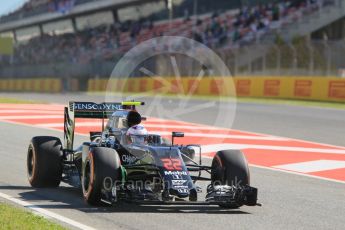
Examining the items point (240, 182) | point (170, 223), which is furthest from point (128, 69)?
point (170, 223)

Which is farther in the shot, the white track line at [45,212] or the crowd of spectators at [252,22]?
the crowd of spectators at [252,22]

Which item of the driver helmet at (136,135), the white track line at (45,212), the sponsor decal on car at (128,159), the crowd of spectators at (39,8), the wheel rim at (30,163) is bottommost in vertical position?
the white track line at (45,212)

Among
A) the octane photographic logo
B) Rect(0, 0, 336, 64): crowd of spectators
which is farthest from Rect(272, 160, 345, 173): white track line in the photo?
Rect(0, 0, 336, 64): crowd of spectators

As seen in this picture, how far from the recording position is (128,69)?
8.66m

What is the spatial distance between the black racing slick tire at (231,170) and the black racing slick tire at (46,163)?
2023mm

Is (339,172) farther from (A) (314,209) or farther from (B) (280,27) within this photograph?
(B) (280,27)

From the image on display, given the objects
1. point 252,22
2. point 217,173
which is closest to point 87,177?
point 217,173

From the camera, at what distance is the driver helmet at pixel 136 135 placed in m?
8.22

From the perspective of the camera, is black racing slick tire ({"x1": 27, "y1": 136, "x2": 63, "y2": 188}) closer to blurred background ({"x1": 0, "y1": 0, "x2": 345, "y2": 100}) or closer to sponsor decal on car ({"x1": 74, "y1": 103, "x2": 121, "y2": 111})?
sponsor decal on car ({"x1": 74, "y1": 103, "x2": 121, "y2": 111})

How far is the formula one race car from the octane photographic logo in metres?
0.57

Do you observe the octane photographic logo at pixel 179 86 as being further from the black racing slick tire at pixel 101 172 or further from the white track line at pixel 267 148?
the black racing slick tire at pixel 101 172

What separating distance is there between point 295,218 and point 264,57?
2538 cm

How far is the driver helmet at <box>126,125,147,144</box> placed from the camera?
822 centimetres

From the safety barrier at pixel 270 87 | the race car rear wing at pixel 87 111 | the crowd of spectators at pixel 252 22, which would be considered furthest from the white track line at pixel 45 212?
the crowd of spectators at pixel 252 22
